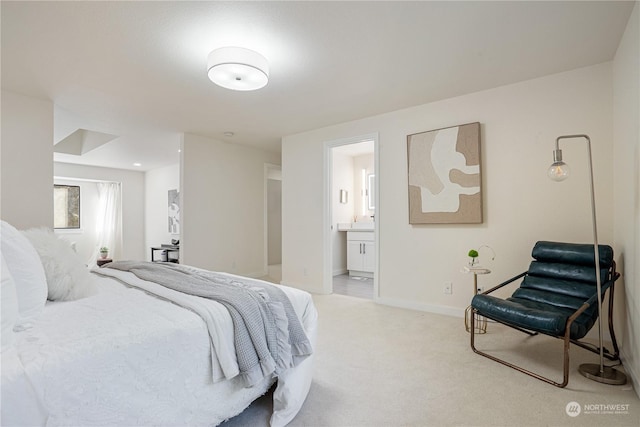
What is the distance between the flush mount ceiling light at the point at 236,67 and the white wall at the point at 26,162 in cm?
231

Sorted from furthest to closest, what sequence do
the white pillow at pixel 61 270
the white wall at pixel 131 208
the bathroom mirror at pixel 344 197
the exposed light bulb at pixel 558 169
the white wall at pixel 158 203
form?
the white wall at pixel 131 208, the white wall at pixel 158 203, the bathroom mirror at pixel 344 197, the exposed light bulb at pixel 558 169, the white pillow at pixel 61 270

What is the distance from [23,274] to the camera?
4.33 ft

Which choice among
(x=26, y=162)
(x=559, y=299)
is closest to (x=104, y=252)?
(x=26, y=162)

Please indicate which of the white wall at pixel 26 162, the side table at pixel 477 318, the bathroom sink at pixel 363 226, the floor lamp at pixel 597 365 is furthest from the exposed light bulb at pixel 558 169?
the white wall at pixel 26 162

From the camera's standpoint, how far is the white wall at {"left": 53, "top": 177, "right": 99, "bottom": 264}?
24.0ft

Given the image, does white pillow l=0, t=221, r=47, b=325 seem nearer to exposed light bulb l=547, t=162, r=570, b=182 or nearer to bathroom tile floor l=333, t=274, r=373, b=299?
exposed light bulb l=547, t=162, r=570, b=182

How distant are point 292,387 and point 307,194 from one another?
323 centimetres

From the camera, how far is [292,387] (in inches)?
64.2

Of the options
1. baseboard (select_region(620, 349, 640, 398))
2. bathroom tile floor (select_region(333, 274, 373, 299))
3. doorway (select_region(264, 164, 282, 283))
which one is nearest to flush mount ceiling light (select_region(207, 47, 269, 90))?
bathroom tile floor (select_region(333, 274, 373, 299))

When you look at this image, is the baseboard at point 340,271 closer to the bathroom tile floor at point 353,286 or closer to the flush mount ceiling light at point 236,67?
the bathroom tile floor at point 353,286

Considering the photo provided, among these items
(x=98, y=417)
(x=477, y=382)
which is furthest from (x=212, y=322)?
(x=477, y=382)

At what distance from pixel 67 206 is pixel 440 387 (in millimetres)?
8429

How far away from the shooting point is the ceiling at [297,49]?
6.47 feet

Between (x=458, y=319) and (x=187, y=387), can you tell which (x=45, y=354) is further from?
(x=458, y=319)
